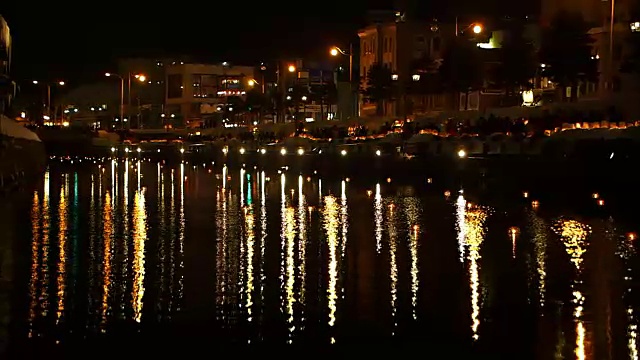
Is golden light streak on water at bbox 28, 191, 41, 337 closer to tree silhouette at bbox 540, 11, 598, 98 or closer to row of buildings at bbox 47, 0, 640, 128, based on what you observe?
row of buildings at bbox 47, 0, 640, 128

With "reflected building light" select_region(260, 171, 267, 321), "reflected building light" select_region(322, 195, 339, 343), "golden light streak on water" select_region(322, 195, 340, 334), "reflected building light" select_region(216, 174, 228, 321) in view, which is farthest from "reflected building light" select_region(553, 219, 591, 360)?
"reflected building light" select_region(216, 174, 228, 321)

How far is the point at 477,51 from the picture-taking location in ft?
253

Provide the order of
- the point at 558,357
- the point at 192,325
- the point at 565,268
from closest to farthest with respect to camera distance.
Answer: the point at 558,357, the point at 192,325, the point at 565,268

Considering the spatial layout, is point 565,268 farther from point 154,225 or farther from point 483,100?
point 483,100

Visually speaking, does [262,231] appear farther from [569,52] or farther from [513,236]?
[569,52]

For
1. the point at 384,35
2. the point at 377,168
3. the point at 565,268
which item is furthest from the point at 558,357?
the point at 384,35

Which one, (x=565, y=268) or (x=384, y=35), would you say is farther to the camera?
(x=384, y=35)

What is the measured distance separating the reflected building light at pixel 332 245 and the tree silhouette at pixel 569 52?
3093 centimetres

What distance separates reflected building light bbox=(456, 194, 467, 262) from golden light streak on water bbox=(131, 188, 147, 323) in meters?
4.34

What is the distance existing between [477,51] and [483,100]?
1030 centimetres

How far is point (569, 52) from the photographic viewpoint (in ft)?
191

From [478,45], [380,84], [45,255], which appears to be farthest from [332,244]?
[380,84]

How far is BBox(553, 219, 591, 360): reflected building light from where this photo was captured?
397 inches

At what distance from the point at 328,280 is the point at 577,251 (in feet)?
15.6
